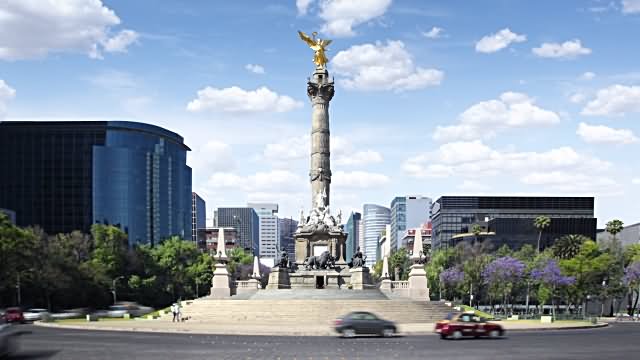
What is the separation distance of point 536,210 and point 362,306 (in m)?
129

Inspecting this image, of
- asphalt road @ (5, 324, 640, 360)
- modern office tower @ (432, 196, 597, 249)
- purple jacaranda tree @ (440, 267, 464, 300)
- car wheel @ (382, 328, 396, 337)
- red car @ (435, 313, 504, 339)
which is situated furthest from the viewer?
modern office tower @ (432, 196, 597, 249)

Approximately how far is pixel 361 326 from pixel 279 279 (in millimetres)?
40101

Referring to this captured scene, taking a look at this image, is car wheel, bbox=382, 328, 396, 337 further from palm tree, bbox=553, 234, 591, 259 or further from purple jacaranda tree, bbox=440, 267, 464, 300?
palm tree, bbox=553, 234, 591, 259

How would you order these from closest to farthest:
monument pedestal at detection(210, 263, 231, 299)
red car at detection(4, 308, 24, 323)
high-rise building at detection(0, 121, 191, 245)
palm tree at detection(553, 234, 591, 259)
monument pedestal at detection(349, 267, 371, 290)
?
red car at detection(4, 308, 24, 323)
monument pedestal at detection(349, 267, 371, 290)
monument pedestal at detection(210, 263, 231, 299)
palm tree at detection(553, 234, 591, 259)
high-rise building at detection(0, 121, 191, 245)

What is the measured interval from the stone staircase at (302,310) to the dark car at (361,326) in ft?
49.0

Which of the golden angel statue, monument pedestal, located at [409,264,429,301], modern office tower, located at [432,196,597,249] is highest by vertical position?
the golden angel statue

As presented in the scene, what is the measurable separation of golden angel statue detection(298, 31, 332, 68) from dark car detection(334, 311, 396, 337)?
57.8m

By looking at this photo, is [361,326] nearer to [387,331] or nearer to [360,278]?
[387,331]

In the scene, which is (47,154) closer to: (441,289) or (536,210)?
(441,289)

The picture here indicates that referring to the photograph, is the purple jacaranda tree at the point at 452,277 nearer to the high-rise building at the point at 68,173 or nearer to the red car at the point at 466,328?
the red car at the point at 466,328

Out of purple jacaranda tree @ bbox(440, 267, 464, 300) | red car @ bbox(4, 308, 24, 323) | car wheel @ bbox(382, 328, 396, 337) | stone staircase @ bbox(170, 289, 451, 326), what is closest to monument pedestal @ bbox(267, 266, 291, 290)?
stone staircase @ bbox(170, 289, 451, 326)

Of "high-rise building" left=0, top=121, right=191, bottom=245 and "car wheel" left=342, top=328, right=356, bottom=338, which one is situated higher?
"high-rise building" left=0, top=121, right=191, bottom=245

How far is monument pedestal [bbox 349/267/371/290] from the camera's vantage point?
78.0 metres

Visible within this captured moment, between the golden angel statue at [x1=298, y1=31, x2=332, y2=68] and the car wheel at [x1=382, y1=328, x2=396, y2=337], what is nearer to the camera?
the car wheel at [x1=382, y1=328, x2=396, y2=337]
